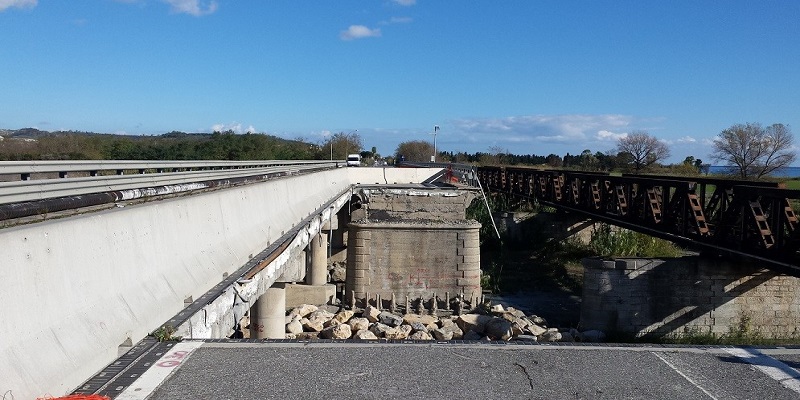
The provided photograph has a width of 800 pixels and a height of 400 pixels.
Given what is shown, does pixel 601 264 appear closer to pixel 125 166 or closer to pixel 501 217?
pixel 125 166

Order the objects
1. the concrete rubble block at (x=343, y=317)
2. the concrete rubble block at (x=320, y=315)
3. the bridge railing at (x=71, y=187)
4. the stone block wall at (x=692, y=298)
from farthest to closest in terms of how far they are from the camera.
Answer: the concrete rubble block at (x=343, y=317)
the concrete rubble block at (x=320, y=315)
the stone block wall at (x=692, y=298)
the bridge railing at (x=71, y=187)

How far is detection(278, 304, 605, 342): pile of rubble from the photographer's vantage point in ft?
68.2

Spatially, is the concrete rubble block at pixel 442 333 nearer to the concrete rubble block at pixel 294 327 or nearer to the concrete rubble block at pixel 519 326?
the concrete rubble block at pixel 519 326

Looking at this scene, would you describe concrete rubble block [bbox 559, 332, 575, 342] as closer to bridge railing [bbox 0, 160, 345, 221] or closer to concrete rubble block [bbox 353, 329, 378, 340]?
concrete rubble block [bbox 353, 329, 378, 340]

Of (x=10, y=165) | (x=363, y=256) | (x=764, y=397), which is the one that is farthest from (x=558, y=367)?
(x=363, y=256)

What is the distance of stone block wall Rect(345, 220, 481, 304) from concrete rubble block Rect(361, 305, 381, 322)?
228cm

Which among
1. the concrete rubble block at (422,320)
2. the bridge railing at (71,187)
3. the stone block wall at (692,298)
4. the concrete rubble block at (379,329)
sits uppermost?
the bridge railing at (71,187)

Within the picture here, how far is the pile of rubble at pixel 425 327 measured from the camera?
2080cm

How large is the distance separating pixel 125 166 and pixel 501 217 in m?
23.5

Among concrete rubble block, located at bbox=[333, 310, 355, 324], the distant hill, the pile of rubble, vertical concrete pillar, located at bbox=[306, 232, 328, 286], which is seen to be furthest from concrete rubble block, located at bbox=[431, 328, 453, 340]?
the distant hill

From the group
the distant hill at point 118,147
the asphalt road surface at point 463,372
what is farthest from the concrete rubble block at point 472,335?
the asphalt road surface at point 463,372

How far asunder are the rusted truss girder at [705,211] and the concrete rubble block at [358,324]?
9.12m

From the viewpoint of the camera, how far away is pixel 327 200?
2088cm

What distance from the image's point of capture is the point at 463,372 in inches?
203
